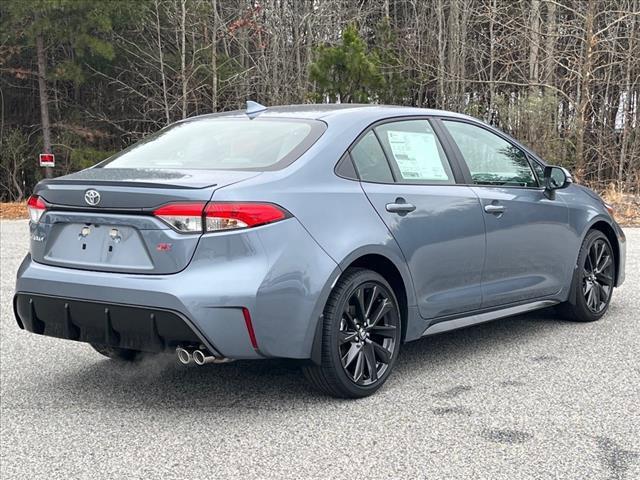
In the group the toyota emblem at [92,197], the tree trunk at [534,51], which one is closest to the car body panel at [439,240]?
the toyota emblem at [92,197]

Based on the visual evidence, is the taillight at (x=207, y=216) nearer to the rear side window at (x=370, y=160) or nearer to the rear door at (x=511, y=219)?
the rear side window at (x=370, y=160)

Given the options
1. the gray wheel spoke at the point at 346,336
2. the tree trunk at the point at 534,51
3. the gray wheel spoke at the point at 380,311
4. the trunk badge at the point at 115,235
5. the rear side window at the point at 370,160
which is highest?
the tree trunk at the point at 534,51

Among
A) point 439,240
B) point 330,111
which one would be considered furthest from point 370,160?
point 439,240

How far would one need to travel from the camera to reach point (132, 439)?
3.65 metres

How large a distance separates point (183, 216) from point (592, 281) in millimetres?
3677

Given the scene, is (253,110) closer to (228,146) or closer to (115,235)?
(228,146)

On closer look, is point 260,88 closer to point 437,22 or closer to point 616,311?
point 437,22

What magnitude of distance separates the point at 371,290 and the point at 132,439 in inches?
57.2

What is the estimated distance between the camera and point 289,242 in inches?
149

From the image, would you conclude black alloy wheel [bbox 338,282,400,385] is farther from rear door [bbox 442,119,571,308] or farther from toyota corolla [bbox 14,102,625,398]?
rear door [bbox 442,119,571,308]

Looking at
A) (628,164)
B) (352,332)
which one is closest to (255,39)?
(628,164)

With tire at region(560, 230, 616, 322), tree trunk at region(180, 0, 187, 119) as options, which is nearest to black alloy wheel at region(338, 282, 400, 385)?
tire at region(560, 230, 616, 322)

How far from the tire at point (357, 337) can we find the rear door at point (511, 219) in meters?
0.95

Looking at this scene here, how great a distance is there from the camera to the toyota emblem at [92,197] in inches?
152
